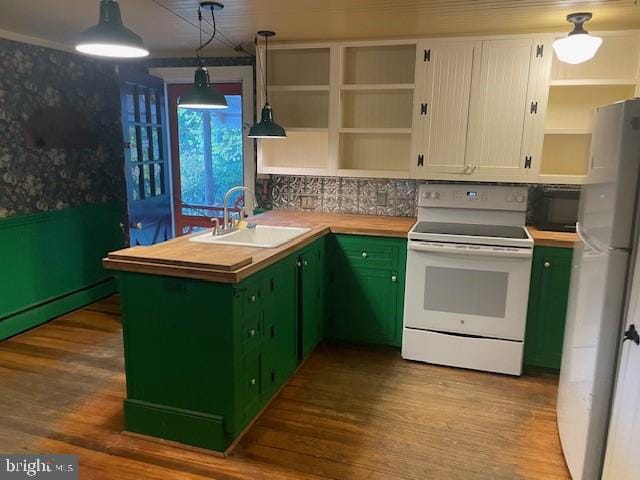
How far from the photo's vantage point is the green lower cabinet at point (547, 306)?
3051 millimetres

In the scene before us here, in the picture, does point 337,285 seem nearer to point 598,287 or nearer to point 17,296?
point 598,287

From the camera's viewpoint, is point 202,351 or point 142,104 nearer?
point 202,351

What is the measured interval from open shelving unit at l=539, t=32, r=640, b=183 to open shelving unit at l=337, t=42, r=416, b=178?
1004 mm

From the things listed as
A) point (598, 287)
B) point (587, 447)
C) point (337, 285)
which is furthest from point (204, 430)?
point (598, 287)

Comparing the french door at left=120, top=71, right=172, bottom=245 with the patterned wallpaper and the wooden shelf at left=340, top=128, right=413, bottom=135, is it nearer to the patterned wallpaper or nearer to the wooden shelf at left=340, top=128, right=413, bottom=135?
the patterned wallpaper

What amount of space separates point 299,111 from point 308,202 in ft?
2.49

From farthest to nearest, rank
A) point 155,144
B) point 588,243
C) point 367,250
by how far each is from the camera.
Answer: point 155,144 → point 367,250 → point 588,243

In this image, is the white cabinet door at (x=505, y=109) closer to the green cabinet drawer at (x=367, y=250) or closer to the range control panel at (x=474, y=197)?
the range control panel at (x=474, y=197)

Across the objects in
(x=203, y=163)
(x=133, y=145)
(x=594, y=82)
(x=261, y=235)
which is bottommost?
(x=261, y=235)

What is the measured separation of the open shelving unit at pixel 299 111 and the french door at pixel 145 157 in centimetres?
112

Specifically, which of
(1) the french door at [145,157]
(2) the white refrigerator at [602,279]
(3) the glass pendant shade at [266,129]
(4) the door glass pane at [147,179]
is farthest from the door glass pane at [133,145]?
(2) the white refrigerator at [602,279]

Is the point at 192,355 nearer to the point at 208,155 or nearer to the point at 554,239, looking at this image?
the point at 554,239

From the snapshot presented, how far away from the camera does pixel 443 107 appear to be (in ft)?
11.2

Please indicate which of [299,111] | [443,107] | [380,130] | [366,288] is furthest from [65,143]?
[443,107]
